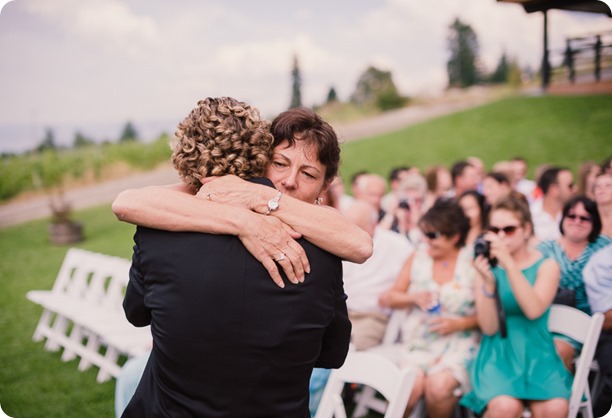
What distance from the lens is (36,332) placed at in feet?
21.8

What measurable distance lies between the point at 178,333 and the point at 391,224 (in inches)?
216

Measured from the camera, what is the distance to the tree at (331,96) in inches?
1200

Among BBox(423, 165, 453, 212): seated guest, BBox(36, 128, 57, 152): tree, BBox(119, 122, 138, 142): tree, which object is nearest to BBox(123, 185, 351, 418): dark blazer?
BBox(423, 165, 453, 212): seated guest

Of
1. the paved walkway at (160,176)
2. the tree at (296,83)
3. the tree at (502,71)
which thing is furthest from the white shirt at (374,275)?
the tree at (502,71)

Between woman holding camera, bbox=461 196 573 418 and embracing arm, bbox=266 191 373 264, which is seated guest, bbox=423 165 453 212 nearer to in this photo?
woman holding camera, bbox=461 196 573 418

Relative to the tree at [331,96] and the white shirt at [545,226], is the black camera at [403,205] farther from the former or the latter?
the tree at [331,96]

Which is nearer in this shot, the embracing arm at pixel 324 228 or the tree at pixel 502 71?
the embracing arm at pixel 324 228

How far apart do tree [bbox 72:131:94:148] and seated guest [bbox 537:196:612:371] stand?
79.4 ft

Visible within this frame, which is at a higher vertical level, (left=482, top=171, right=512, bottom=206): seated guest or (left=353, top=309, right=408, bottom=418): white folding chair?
(left=482, top=171, right=512, bottom=206): seated guest

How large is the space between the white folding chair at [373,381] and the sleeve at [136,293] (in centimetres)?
149

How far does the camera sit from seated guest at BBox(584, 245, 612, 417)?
3.77 meters

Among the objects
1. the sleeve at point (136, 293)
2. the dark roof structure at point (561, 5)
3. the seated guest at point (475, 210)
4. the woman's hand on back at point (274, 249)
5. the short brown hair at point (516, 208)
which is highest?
the dark roof structure at point (561, 5)

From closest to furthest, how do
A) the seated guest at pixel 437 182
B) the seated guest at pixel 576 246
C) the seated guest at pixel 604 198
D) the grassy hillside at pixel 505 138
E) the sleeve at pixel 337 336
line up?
the sleeve at pixel 337 336 < the seated guest at pixel 576 246 < the seated guest at pixel 604 198 < the seated guest at pixel 437 182 < the grassy hillside at pixel 505 138

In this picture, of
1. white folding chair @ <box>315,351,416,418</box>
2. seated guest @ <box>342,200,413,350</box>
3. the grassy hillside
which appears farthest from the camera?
the grassy hillside
